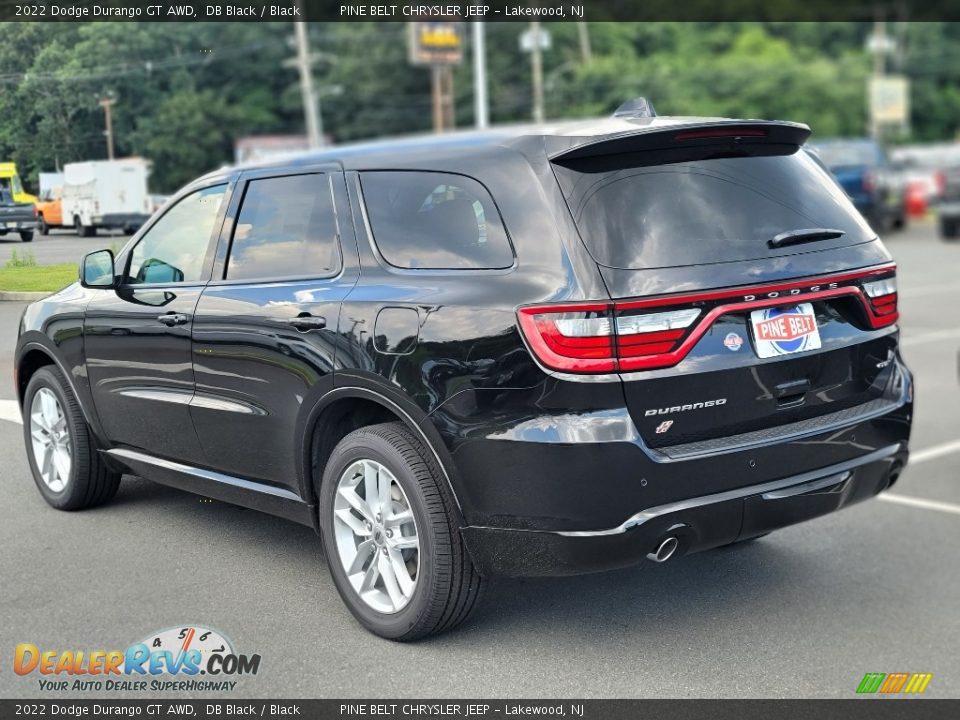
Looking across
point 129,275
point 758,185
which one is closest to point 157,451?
point 129,275

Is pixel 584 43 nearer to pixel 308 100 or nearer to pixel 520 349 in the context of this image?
pixel 308 100

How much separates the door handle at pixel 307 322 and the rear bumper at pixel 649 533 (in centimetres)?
90

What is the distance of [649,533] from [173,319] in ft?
6.85

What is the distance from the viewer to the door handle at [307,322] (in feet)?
13.6

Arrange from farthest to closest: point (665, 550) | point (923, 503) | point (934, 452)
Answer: point (934, 452) → point (923, 503) → point (665, 550)

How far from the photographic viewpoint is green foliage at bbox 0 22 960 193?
4906 mm

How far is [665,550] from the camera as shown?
3826 mm

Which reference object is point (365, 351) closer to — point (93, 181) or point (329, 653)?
point (329, 653)

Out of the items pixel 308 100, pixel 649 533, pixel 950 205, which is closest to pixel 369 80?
pixel 308 100

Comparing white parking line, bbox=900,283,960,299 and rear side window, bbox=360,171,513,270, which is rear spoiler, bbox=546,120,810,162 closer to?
rear side window, bbox=360,171,513,270
